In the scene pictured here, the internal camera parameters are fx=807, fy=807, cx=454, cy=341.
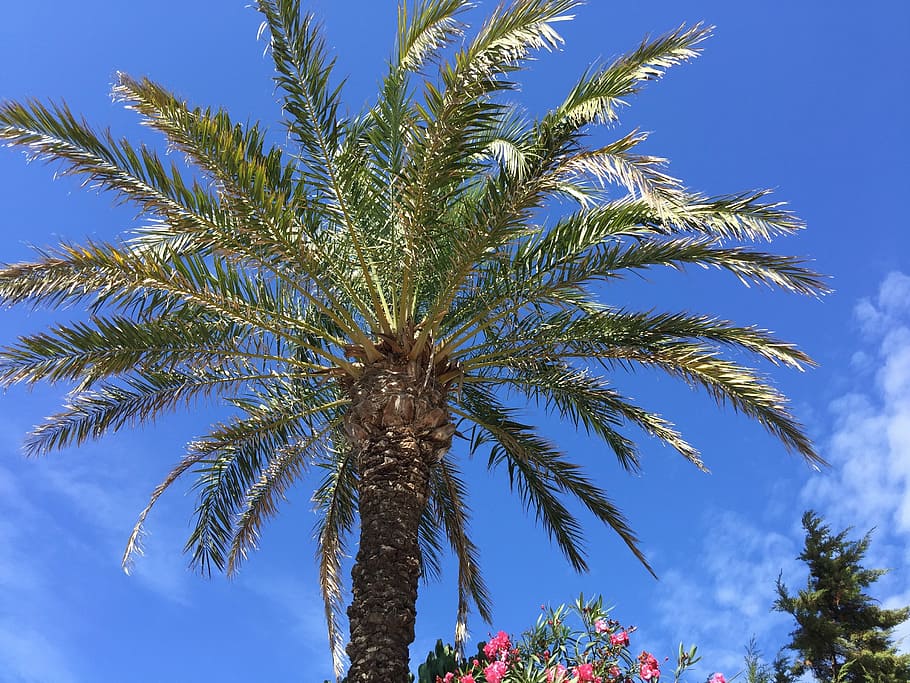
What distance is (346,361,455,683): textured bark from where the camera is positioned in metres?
7.87

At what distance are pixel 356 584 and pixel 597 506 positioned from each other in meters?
3.97

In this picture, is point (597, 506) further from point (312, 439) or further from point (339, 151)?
point (339, 151)

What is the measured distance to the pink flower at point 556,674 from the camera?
18.9 ft

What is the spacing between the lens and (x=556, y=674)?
Answer: 5902 mm

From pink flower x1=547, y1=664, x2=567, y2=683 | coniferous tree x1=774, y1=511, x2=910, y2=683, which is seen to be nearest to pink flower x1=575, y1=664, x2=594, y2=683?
Answer: pink flower x1=547, y1=664, x2=567, y2=683

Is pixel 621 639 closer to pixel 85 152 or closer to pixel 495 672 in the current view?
pixel 495 672

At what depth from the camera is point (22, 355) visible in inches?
352

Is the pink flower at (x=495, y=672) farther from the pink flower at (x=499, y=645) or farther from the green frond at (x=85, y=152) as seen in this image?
the green frond at (x=85, y=152)

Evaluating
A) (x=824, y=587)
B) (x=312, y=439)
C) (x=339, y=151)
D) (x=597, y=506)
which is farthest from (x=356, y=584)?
(x=824, y=587)

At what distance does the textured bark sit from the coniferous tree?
34.7 feet

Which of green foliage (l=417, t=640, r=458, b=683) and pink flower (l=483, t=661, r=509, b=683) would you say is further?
green foliage (l=417, t=640, r=458, b=683)

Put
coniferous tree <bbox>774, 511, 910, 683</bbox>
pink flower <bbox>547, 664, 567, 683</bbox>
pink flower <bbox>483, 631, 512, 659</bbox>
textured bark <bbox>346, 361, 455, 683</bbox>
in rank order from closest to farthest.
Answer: pink flower <bbox>547, 664, 567, 683</bbox> < pink flower <bbox>483, 631, 512, 659</bbox> < textured bark <bbox>346, 361, 455, 683</bbox> < coniferous tree <bbox>774, 511, 910, 683</bbox>

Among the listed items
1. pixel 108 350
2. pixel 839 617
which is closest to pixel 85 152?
pixel 108 350

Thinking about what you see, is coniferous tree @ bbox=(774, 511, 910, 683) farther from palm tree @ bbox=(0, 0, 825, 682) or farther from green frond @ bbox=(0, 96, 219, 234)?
green frond @ bbox=(0, 96, 219, 234)
